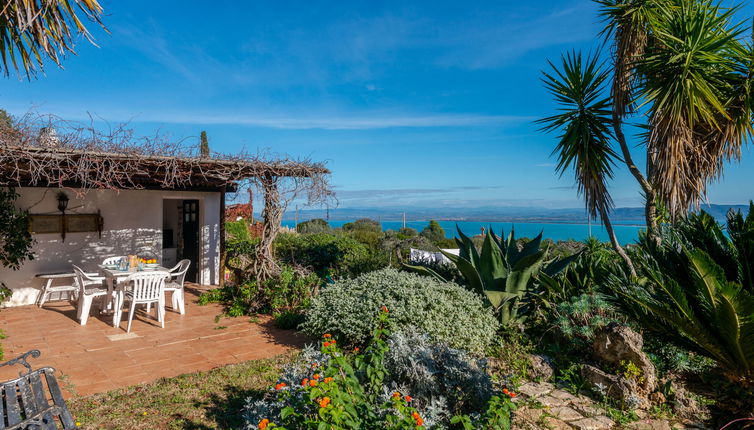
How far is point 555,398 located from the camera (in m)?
3.29

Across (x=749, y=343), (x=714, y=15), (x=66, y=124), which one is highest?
(x=714, y=15)

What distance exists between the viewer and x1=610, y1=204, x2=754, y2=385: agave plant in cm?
226

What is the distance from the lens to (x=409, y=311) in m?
4.07

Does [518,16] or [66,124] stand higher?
[518,16]

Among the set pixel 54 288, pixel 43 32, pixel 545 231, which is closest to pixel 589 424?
pixel 43 32

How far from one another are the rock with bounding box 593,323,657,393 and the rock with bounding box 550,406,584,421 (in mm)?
673

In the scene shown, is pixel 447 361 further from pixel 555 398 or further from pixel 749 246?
pixel 749 246

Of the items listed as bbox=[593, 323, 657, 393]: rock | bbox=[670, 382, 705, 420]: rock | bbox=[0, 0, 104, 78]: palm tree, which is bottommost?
bbox=[670, 382, 705, 420]: rock

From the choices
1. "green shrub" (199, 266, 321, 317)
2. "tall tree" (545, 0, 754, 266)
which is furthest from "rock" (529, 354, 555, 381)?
"green shrub" (199, 266, 321, 317)

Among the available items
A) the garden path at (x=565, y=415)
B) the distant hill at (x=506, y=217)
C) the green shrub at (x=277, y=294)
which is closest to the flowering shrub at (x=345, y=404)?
the garden path at (x=565, y=415)

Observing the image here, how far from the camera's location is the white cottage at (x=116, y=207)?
225 inches

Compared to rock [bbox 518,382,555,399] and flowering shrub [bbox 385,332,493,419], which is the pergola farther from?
rock [bbox 518,382,555,399]

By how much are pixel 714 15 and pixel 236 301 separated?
23.4 ft

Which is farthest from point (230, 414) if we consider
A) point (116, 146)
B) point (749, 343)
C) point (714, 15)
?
point (714, 15)
